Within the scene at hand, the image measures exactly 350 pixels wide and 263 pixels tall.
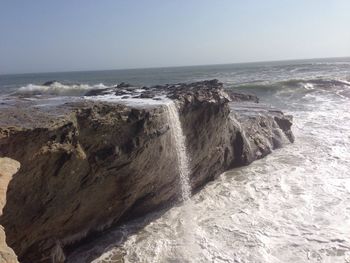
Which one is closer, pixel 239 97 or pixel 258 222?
pixel 258 222

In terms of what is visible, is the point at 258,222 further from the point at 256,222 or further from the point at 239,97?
the point at 239,97

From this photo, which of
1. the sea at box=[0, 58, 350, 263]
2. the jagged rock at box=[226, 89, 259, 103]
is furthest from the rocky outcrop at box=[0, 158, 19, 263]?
the jagged rock at box=[226, 89, 259, 103]

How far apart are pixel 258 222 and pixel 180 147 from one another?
199cm

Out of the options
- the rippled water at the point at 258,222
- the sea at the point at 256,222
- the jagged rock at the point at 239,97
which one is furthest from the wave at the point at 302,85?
the rippled water at the point at 258,222

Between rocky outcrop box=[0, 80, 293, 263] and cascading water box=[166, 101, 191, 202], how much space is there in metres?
0.15

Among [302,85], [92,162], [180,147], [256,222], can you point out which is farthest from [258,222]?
[302,85]

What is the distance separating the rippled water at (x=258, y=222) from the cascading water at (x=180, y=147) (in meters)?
0.26

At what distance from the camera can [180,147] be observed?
7277 millimetres

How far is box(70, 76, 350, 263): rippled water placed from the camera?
5.32m

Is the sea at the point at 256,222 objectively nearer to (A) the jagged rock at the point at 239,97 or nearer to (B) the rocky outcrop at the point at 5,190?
(B) the rocky outcrop at the point at 5,190

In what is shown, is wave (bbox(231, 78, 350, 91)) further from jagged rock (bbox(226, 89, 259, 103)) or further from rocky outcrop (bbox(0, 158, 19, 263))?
rocky outcrop (bbox(0, 158, 19, 263))

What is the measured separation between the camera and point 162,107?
6926 millimetres

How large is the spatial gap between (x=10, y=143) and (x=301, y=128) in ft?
34.5

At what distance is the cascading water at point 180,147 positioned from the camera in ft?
23.3
